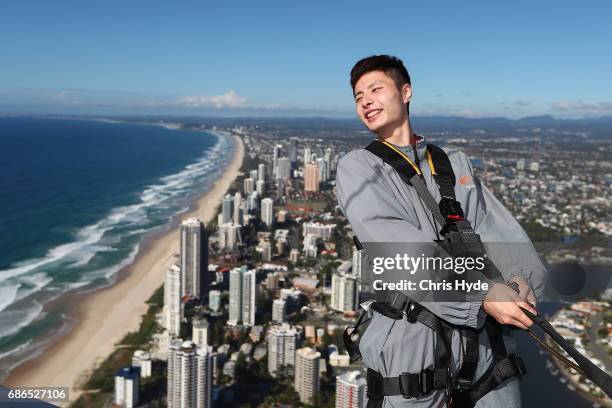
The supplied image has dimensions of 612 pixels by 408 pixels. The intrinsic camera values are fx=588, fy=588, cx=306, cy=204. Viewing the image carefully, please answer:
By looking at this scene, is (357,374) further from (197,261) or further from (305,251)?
(305,251)

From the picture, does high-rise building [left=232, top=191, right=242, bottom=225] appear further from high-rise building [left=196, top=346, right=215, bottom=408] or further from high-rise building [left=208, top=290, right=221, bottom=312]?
high-rise building [left=196, top=346, right=215, bottom=408]

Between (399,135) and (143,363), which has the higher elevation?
(399,135)

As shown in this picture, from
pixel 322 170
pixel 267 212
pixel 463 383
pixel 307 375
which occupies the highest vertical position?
pixel 463 383

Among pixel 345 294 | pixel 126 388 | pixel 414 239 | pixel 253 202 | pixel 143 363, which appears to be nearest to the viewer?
pixel 414 239

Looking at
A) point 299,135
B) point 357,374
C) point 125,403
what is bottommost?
point 125,403

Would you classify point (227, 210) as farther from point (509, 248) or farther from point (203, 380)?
point (509, 248)

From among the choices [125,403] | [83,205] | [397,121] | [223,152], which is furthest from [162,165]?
[397,121]

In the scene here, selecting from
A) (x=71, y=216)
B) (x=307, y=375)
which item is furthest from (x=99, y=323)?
(x=71, y=216)
